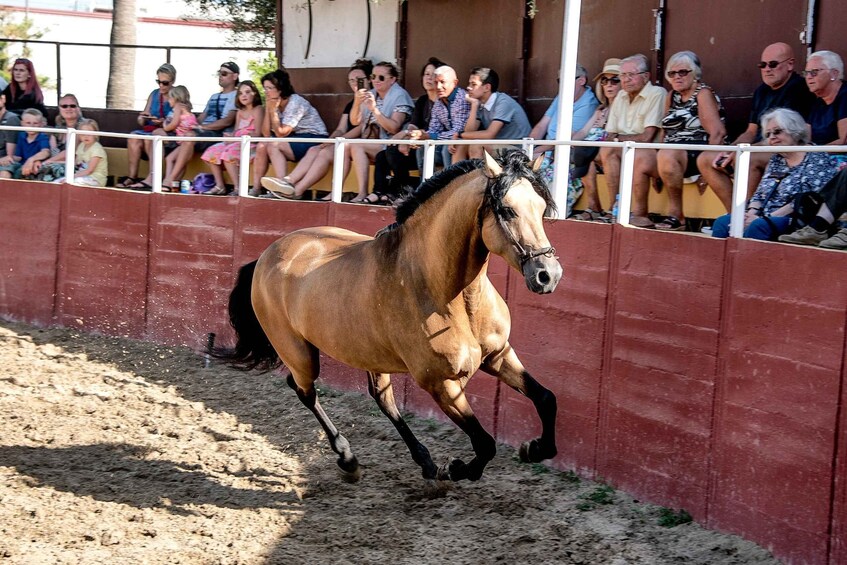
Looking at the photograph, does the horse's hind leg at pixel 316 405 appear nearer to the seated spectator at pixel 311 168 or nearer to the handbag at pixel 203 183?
the seated spectator at pixel 311 168

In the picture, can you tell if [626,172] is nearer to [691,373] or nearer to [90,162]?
[691,373]

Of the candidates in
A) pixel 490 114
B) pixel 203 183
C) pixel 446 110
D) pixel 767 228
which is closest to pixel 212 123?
pixel 203 183

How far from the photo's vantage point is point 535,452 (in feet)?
20.6

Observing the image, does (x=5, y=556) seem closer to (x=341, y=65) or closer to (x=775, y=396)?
(x=775, y=396)

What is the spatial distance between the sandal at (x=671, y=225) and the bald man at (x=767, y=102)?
310mm

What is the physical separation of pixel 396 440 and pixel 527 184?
10.6ft

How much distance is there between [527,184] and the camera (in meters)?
5.52

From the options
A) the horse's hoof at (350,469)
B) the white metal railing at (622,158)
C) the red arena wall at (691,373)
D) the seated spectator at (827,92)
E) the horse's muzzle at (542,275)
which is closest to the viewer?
the horse's muzzle at (542,275)

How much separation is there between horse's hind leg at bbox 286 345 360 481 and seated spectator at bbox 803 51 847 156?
11.3ft

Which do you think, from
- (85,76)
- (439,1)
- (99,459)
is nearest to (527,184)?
(99,459)

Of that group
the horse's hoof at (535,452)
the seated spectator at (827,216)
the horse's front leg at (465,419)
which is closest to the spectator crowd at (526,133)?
the seated spectator at (827,216)

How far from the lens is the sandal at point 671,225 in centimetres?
706

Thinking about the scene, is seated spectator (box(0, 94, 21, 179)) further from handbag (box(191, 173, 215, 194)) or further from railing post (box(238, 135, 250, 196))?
railing post (box(238, 135, 250, 196))

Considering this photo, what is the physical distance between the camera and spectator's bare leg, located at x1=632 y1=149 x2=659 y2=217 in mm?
7270
